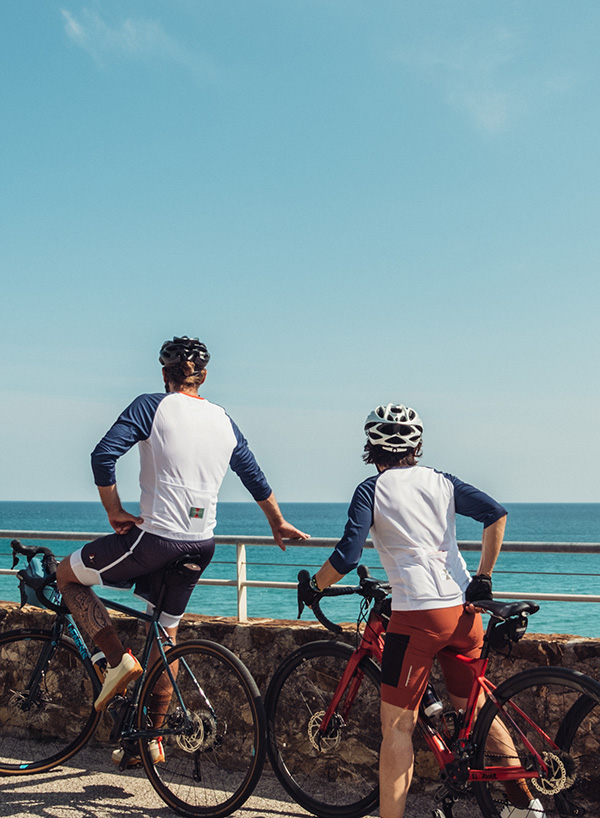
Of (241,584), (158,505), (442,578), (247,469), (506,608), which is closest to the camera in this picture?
(506,608)

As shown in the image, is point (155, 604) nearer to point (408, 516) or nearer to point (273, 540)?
point (273, 540)

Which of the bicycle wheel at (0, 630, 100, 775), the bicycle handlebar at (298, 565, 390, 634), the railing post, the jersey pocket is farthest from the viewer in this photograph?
the railing post

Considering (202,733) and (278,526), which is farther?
(278,526)

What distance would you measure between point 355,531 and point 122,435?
4.02ft

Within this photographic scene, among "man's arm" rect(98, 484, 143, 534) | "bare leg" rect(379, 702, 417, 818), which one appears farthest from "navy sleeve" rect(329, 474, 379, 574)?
"man's arm" rect(98, 484, 143, 534)

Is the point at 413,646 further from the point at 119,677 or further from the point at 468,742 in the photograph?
the point at 119,677

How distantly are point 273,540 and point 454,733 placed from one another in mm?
1445

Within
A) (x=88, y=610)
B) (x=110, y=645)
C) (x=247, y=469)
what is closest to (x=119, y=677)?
(x=110, y=645)

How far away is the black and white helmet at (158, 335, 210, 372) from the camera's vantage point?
13.3ft

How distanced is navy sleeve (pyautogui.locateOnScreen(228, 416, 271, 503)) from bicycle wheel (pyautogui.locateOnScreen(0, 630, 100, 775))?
1.41 metres

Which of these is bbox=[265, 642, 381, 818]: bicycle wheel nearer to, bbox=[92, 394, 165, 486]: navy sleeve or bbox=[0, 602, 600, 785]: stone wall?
bbox=[0, 602, 600, 785]: stone wall

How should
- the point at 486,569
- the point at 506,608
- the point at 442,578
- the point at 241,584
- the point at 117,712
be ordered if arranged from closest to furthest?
the point at 506,608, the point at 442,578, the point at 486,569, the point at 117,712, the point at 241,584

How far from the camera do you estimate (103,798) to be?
4.08 m

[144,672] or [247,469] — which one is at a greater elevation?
[247,469]
